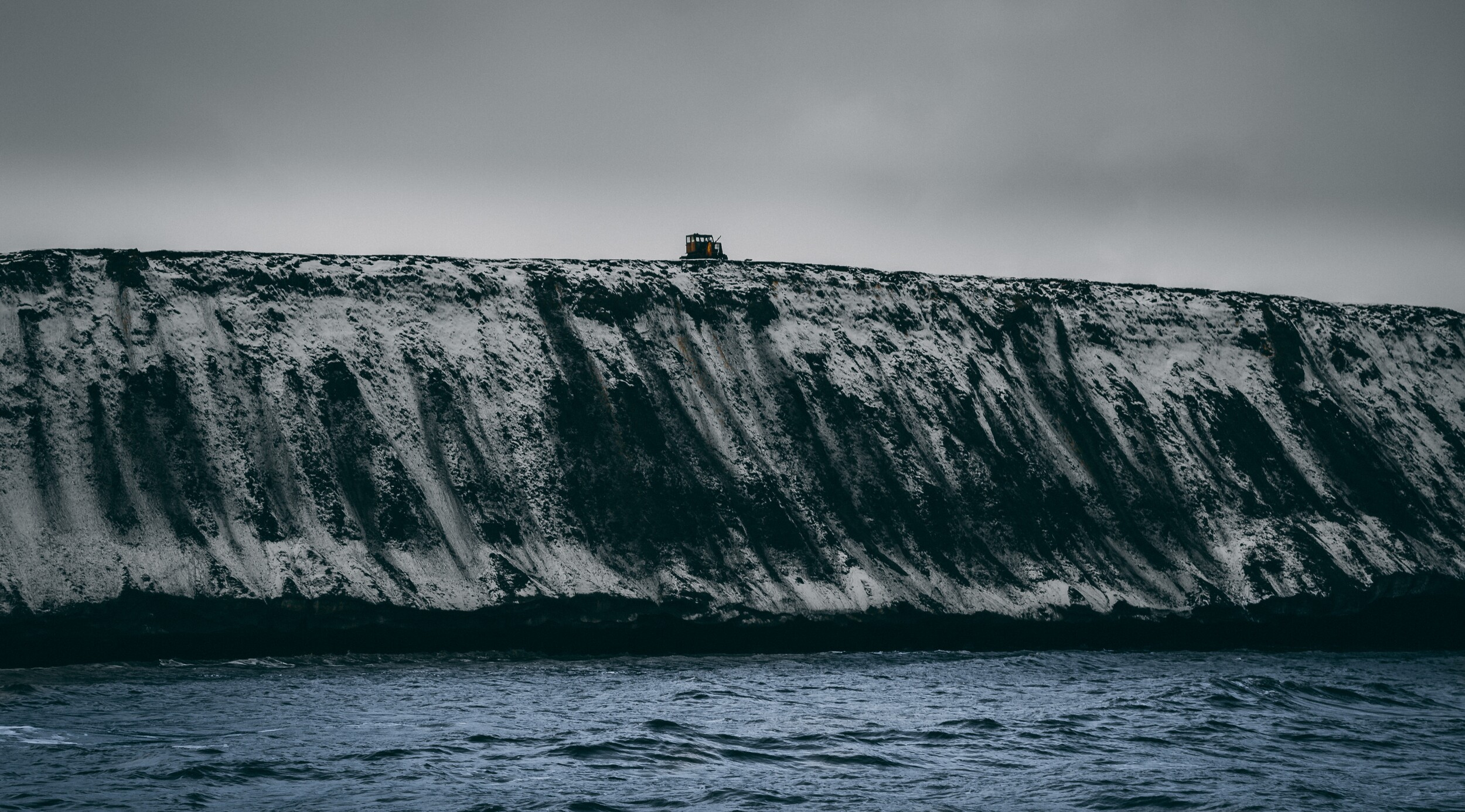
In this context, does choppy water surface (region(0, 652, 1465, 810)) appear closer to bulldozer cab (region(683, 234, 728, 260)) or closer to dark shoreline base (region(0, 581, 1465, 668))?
dark shoreline base (region(0, 581, 1465, 668))

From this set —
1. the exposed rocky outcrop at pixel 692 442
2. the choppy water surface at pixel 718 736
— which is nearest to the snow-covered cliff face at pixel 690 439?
the exposed rocky outcrop at pixel 692 442

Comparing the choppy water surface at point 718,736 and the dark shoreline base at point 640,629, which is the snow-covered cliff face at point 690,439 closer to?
the dark shoreline base at point 640,629

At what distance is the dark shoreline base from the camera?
3906 centimetres

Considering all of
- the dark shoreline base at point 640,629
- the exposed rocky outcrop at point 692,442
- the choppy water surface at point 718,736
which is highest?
the exposed rocky outcrop at point 692,442

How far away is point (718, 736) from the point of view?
1151 inches

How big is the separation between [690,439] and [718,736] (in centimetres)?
2287

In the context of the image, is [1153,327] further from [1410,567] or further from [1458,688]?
[1458,688]

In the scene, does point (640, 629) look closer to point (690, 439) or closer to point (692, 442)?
point (692, 442)

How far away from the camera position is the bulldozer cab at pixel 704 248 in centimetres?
6316

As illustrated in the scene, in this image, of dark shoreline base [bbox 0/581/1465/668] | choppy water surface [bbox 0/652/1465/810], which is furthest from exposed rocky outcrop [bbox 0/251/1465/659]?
choppy water surface [bbox 0/652/1465/810]

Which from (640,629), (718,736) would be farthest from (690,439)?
(718,736)

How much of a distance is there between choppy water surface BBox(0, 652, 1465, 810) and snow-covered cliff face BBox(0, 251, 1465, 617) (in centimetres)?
499

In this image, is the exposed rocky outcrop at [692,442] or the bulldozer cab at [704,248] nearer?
the exposed rocky outcrop at [692,442]

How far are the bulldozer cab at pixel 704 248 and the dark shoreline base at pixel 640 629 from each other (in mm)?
21101
